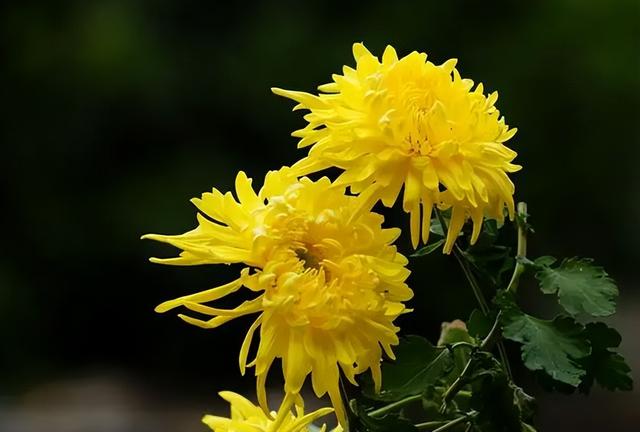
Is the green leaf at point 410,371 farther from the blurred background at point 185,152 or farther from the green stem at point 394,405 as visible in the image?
the blurred background at point 185,152

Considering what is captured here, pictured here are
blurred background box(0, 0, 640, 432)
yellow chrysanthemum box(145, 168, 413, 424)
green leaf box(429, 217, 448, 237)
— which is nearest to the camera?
yellow chrysanthemum box(145, 168, 413, 424)

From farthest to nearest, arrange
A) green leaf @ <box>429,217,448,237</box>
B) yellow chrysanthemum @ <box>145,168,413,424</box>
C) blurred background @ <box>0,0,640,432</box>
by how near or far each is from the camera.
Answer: blurred background @ <box>0,0,640,432</box> → green leaf @ <box>429,217,448,237</box> → yellow chrysanthemum @ <box>145,168,413,424</box>

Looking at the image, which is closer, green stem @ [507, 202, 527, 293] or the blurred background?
green stem @ [507, 202, 527, 293]

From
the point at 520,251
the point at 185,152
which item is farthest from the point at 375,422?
the point at 185,152

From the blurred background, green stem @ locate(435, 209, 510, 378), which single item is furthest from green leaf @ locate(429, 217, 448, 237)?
the blurred background

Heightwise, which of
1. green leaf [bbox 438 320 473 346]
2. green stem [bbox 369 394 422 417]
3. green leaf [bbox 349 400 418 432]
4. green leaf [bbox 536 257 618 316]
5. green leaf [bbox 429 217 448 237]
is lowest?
green leaf [bbox 349 400 418 432]

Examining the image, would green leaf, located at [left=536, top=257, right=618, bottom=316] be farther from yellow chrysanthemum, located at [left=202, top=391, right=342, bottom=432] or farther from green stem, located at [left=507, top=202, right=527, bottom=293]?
yellow chrysanthemum, located at [left=202, top=391, right=342, bottom=432]
